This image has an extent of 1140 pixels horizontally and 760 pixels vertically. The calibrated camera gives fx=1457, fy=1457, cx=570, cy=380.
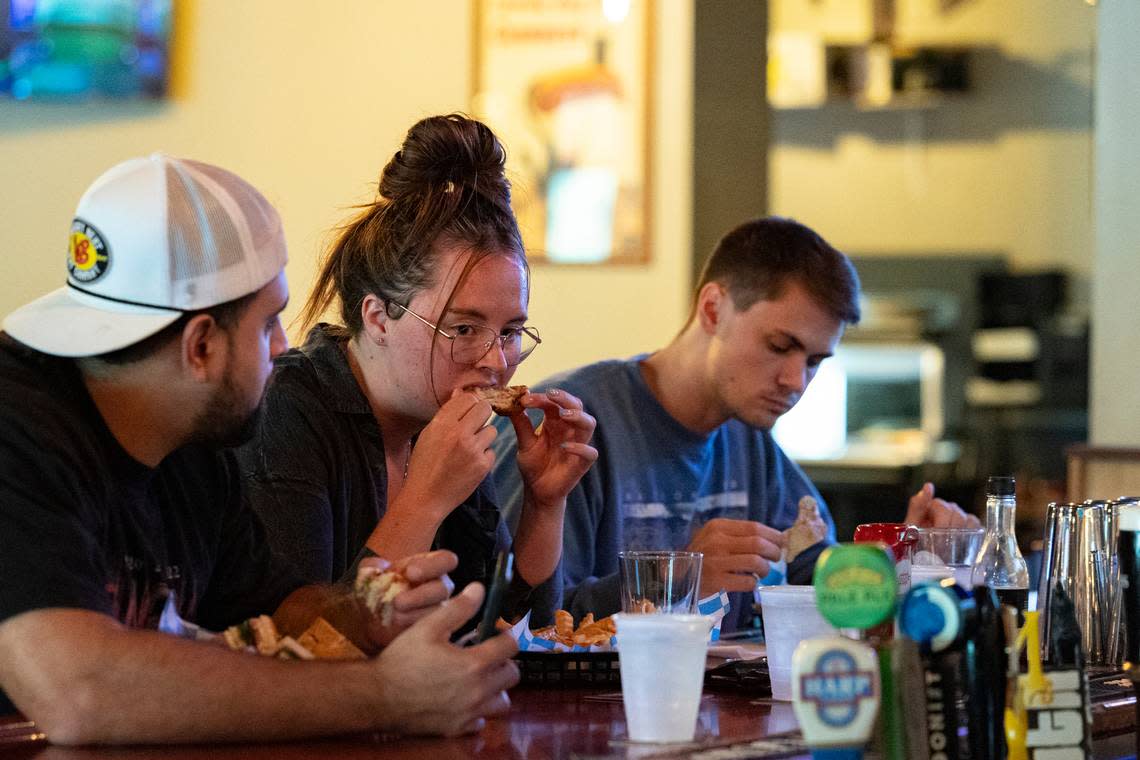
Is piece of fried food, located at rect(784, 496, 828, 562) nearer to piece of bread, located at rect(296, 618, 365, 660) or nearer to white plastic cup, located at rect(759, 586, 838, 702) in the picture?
white plastic cup, located at rect(759, 586, 838, 702)

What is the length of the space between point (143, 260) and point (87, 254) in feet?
0.22

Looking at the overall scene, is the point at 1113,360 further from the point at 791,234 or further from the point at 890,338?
the point at 890,338

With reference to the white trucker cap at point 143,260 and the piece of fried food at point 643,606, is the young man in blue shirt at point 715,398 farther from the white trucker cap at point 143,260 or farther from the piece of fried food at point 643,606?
the white trucker cap at point 143,260

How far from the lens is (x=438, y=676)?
1.32 metres

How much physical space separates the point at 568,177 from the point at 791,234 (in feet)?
4.96

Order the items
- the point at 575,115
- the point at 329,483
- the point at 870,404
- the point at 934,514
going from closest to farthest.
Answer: the point at 329,483, the point at 934,514, the point at 575,115, the point at 870,404

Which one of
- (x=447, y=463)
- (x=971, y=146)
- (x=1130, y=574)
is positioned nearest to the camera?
(x=1130, y=574)

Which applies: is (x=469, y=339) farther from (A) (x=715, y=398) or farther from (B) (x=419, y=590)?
(A) (x=715, y=398)

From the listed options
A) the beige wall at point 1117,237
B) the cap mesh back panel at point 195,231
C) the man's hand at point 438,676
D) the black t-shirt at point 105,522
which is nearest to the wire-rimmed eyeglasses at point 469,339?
the black t-shirt at point 105,522

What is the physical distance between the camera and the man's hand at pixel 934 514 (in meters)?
2.43

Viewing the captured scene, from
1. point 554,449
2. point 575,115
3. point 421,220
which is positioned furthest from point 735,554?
point 575,115

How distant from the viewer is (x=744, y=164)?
4262 millimetres

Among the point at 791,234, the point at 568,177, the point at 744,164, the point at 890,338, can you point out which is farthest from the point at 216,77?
the point at 890,338

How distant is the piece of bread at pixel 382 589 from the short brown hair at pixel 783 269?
1452mm
